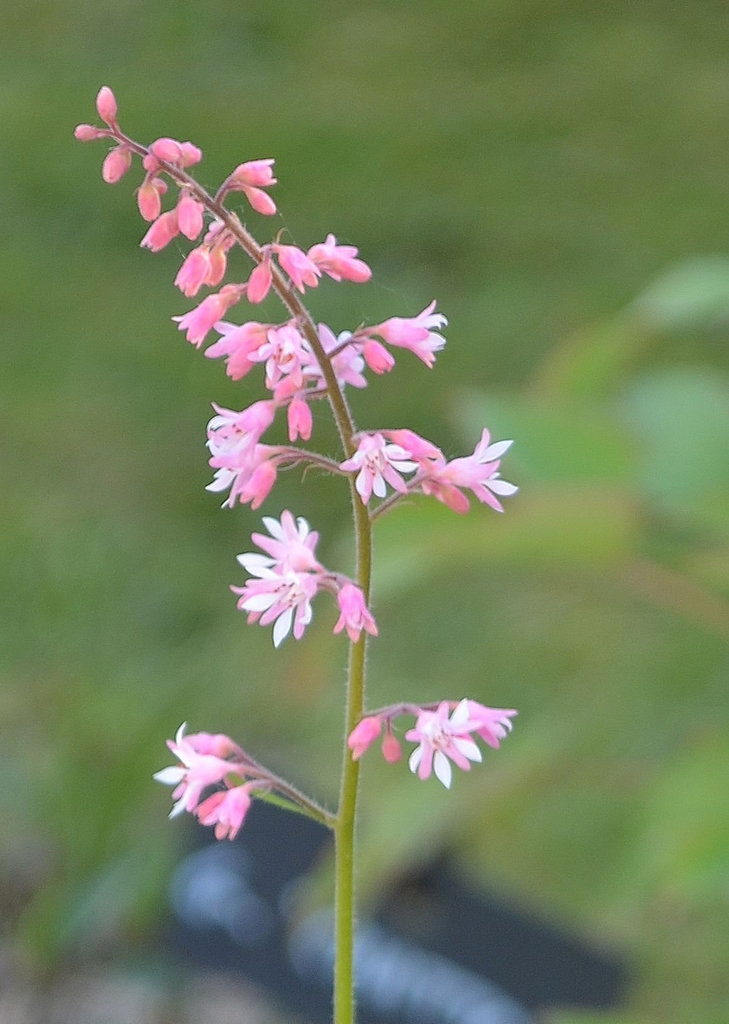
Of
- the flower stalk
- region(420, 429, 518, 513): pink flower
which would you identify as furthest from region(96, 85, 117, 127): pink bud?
region(420, 429, 518, 513): pink flower

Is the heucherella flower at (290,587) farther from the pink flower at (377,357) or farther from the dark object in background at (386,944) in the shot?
the dark object in background at (386,944)

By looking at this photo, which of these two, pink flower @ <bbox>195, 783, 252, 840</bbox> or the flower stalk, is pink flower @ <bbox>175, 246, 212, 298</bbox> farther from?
pink flower @ <bbox>195, 783, 252, 840</bbox>

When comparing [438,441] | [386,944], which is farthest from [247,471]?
[438,441]

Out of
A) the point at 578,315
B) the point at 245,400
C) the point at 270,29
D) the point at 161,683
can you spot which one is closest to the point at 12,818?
the point at 161,683

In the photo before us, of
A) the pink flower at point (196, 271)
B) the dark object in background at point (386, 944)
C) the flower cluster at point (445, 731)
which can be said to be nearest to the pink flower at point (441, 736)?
the flower cluster at point (445, 731)

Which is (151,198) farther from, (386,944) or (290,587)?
(386,944)

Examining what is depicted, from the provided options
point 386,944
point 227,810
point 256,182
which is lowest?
point 227,810

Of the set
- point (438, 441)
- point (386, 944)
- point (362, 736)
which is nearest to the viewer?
point (362, 736)

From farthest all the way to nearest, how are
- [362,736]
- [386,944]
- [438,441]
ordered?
[438,441], [386,944], [362,736]
